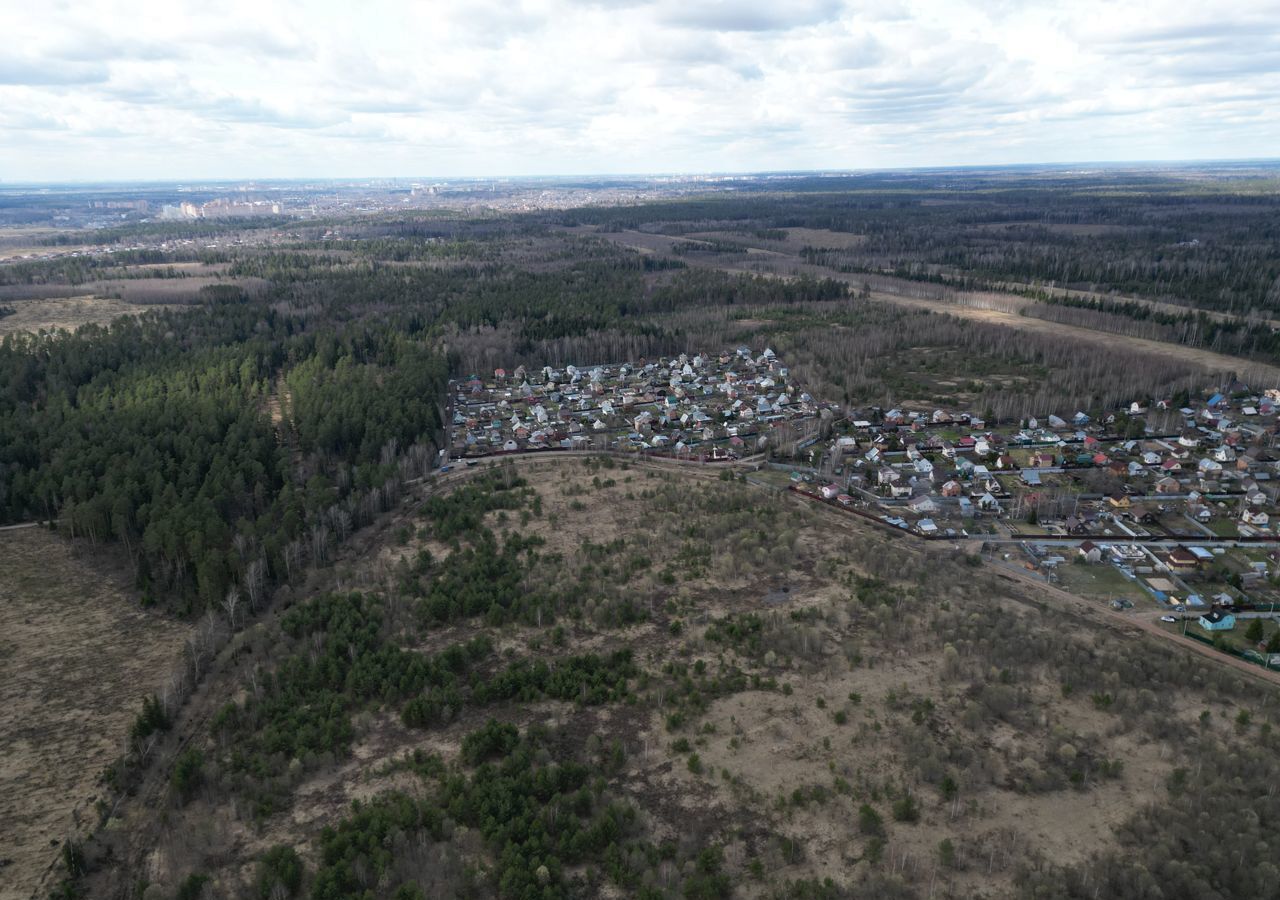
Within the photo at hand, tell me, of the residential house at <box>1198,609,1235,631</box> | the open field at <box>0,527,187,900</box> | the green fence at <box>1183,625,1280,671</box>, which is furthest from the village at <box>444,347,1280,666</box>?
the open field at <box>0,527,187,900</box>

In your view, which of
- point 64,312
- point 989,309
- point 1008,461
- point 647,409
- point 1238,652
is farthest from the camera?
point 989,309

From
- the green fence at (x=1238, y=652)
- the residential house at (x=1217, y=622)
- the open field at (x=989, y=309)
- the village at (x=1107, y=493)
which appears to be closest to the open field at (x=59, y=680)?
the village at (x=1107, y=493)

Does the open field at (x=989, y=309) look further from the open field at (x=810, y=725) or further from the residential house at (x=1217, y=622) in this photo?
the open field at (x=810, y=725)

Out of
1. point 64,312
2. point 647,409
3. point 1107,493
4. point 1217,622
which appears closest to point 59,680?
point 1217,622

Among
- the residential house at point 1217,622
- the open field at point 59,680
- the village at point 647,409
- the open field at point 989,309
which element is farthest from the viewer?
the open field at point 989,309

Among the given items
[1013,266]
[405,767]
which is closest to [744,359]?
[405,767]

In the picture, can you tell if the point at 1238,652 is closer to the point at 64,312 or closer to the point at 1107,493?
the point at 1107,493

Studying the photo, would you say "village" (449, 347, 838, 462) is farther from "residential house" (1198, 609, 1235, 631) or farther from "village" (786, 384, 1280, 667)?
"residential house" (1198, 609, 1235, 631)

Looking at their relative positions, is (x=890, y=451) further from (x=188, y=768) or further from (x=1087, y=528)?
(x=188, y=768)
